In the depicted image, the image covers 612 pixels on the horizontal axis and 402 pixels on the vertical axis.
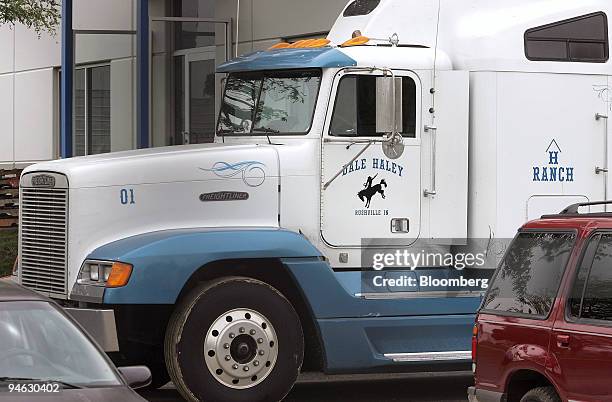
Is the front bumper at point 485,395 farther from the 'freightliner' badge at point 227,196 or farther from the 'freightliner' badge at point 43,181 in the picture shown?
the 'freightliner' badge at point 43,181

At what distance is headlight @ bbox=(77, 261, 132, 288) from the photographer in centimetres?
1035

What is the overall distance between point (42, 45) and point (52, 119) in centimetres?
168

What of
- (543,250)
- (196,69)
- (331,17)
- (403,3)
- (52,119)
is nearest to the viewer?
(543,250)

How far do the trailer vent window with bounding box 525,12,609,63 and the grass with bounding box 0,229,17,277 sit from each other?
12.5 metres

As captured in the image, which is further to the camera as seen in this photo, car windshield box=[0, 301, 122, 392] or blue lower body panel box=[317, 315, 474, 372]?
blue lower body panel box=[317, 315, 474, 372]

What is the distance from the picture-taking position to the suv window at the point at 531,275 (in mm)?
7922

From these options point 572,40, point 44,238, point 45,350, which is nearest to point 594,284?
point 45,350

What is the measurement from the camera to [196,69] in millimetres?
24156

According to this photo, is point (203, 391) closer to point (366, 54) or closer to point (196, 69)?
point (366, 54)

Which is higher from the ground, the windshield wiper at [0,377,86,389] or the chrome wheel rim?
the windshield wiper at [0,377,86,389]

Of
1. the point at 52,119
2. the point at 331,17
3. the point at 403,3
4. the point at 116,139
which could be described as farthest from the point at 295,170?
the point at 52,119

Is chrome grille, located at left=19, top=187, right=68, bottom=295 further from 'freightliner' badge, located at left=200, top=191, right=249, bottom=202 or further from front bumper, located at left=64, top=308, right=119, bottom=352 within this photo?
'freightliner' badge, located at left=200, top=191, right=249, bottom=202

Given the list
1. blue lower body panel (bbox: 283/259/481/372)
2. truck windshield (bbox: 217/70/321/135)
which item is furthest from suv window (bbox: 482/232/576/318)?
truck windshield (bbox: 217/70/321/135)

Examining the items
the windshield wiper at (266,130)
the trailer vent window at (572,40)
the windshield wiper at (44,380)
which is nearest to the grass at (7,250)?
the windshield wiper at (266,130)
